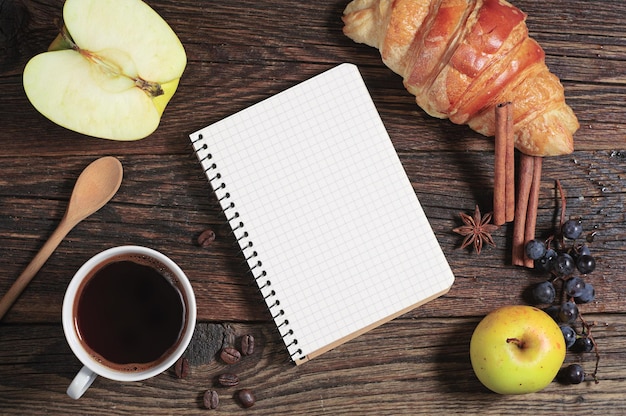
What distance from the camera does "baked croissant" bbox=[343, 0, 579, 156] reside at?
1195 millimetres

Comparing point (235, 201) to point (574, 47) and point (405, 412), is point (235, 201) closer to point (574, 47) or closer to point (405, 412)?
point (405, 412)

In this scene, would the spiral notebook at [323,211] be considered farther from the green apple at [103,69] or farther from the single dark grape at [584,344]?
the single dark grape at [584,344]

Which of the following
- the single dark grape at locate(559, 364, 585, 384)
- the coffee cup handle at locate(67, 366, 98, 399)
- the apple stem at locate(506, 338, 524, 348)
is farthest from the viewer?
the single dark grape at locate(559, 364, 585, 384)

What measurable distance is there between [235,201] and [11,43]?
53 centimetres

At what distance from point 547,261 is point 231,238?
62 cm

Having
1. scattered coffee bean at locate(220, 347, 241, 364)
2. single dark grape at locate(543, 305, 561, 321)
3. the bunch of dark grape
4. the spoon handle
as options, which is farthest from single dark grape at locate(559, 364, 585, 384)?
the spoon handle

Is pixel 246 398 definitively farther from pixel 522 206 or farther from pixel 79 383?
pixel 522 206

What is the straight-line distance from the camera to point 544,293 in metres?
1.32

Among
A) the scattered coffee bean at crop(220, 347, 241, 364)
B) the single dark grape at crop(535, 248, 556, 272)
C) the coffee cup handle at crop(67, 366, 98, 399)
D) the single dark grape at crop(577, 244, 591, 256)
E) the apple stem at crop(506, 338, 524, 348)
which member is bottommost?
the scattered coffee bean at crop(220, 347, 241, 364)

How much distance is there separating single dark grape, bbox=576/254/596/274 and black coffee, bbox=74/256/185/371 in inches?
30.3

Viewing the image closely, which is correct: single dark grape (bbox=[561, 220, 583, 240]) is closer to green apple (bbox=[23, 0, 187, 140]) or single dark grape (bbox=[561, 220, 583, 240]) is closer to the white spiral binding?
the white spiral binding

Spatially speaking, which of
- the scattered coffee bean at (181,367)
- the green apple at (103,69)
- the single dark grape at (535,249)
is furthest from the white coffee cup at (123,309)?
the single dark grape at (535,249)

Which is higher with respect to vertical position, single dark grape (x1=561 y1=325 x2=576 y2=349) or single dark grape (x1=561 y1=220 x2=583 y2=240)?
single dark grape (x1=561 y1=220 x2=583 y2=240)

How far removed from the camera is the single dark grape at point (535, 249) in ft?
4.28
